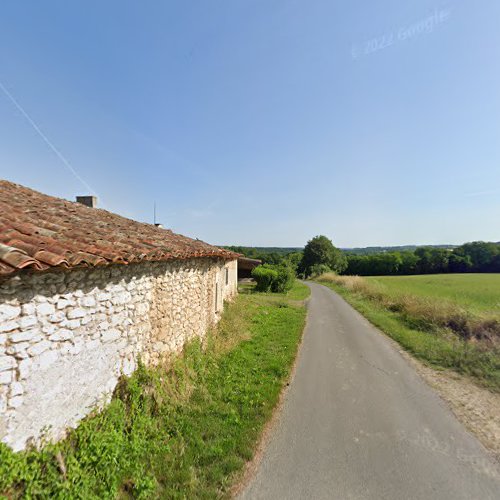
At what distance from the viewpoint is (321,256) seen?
70.1 m

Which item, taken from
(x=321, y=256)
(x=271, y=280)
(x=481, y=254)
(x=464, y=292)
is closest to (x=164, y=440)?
(x=271, y=280)

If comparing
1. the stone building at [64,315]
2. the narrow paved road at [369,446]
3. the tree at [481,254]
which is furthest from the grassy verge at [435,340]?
the tree at [481,254]

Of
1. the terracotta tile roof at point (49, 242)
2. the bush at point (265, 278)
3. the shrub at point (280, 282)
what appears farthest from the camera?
the shrub at point (280, 282)

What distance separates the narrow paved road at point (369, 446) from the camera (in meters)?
3.45

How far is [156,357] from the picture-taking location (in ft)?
19.1

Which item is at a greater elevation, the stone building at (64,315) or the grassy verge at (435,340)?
the stone building at (64,315)

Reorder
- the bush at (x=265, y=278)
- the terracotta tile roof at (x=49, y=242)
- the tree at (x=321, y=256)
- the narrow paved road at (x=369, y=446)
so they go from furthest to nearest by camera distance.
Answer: the tree at (x=321, y=256)
the bush at (x=265, y=278)
the narrow paved road at (x=369, y=446)
the terracotta tile roof at (x=49, y=242)

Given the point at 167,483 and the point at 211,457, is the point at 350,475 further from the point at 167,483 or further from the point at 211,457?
the point at 167,483

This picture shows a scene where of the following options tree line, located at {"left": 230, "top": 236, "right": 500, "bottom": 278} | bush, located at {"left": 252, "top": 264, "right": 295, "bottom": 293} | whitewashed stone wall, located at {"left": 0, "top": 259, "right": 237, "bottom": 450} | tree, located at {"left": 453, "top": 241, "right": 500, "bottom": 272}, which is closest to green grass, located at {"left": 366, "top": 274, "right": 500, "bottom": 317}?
bush, located at {"left": 252, "top": 264, "right": 295, "bottom": 293}

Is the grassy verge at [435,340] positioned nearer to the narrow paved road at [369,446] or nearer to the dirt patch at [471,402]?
the dirt patch at [471,402]

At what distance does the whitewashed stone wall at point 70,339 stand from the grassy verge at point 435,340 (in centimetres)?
833

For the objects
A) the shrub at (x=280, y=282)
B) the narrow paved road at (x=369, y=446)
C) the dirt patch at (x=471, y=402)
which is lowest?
the dirt patch at (x=471, y=402)

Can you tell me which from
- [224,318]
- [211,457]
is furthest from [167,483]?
[224,318]

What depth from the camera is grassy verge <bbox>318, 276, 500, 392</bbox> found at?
23.7ft
